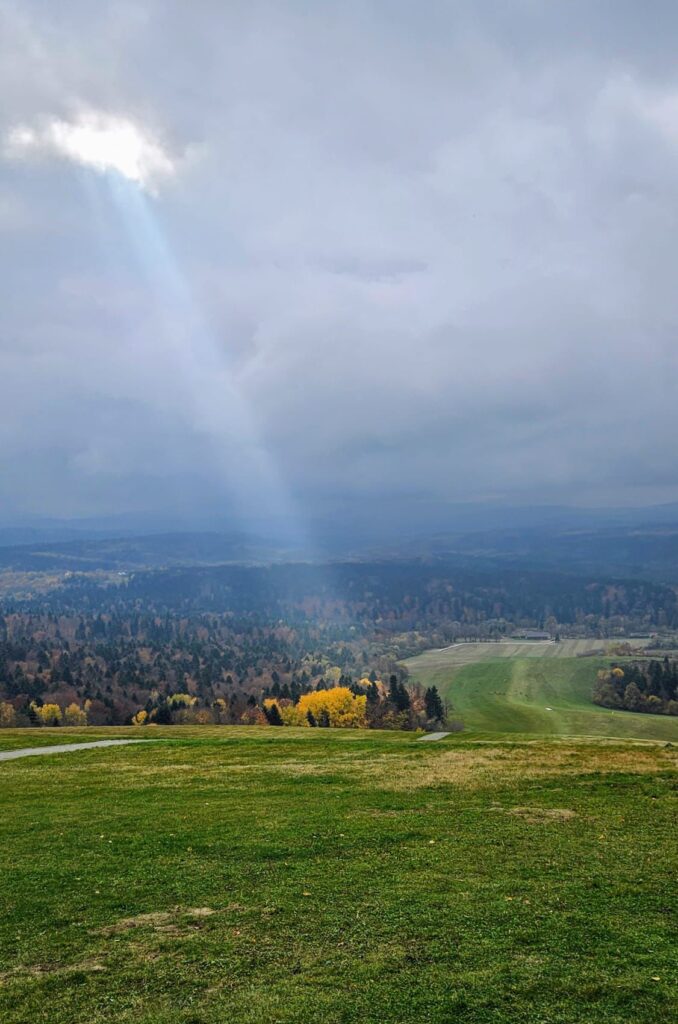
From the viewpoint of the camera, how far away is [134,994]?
10297mm

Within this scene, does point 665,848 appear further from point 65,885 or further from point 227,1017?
point 65,885

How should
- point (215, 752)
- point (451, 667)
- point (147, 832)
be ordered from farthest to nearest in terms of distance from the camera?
point (451, 667) → point (215, 752) → point (147, 832)

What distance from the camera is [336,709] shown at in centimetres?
9506

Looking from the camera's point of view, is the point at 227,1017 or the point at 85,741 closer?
the point at 227,1017

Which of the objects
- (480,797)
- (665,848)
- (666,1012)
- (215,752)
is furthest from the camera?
(215,752)

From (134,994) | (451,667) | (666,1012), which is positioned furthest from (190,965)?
(451,667)

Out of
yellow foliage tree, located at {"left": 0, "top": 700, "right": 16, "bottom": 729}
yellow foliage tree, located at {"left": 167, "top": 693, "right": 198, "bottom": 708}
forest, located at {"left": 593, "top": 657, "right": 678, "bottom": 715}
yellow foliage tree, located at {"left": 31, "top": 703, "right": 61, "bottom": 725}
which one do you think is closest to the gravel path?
yellow foliage tree, located at {"left": 0, "top": 700, "right": 16, "bottom": 729}

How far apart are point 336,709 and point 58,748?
204 ft

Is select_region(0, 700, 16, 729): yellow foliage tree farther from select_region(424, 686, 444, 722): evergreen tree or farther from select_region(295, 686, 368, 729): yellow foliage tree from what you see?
select_region(424, 686, 444, 722): evergreen tree

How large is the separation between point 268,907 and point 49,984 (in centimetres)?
443

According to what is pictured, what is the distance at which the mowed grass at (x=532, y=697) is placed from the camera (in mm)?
104000

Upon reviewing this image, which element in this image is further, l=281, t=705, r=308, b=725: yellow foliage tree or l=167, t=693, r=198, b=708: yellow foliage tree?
l=167, t=693, r=198, b=708: yellow foliage tree

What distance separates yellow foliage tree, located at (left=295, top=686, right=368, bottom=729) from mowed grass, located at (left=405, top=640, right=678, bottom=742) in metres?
19.6

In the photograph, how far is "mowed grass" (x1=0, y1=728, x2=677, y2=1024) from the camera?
9.91m
